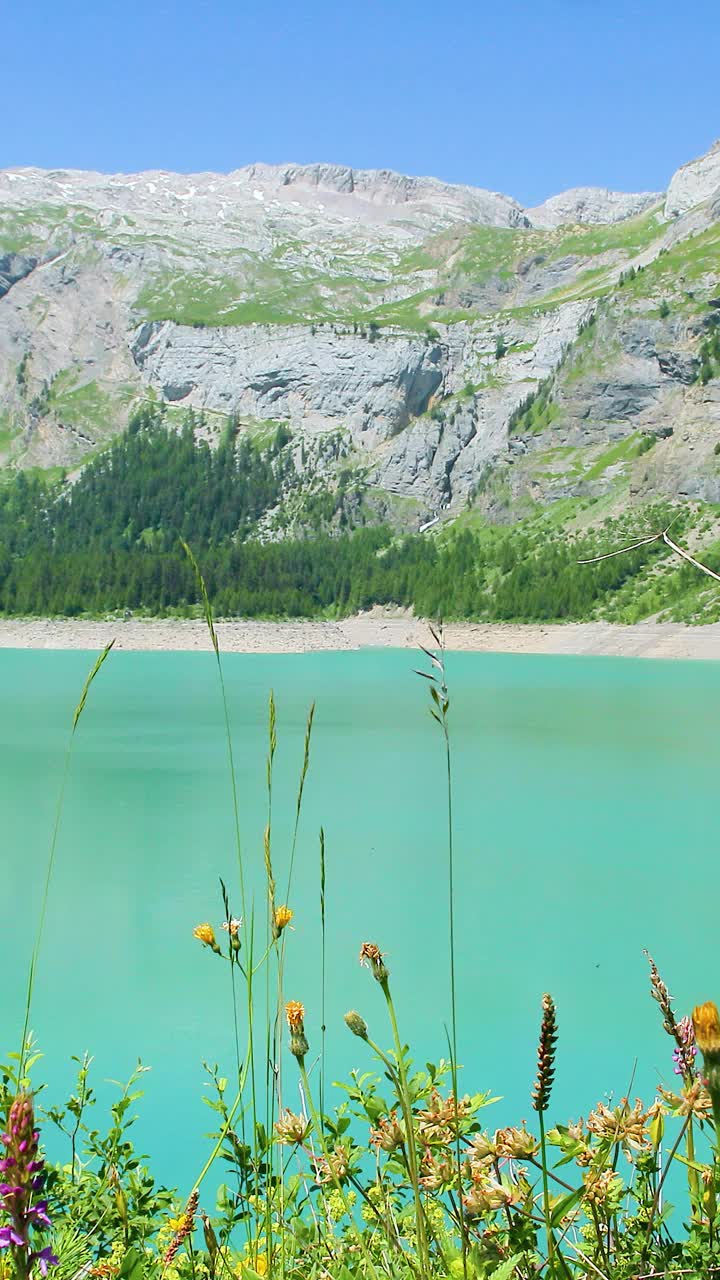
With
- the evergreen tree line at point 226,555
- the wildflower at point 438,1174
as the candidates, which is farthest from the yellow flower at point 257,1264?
the evergreen tree line at point 226,555

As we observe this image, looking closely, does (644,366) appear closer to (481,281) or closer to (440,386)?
(440,386)

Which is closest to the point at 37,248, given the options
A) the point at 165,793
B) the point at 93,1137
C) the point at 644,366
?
the point at 644,366

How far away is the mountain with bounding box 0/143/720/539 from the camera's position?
100m

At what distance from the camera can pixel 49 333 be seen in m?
160

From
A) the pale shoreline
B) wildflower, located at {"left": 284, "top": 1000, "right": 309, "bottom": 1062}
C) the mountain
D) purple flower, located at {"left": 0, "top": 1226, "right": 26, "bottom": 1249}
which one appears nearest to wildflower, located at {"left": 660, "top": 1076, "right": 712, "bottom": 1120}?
wildflower, located at {"left": 284, "top": 1000, "right": 309, "bottom": 1062}

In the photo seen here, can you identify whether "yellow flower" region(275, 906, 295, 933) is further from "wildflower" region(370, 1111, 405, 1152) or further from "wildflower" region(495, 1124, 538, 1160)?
"wildflower" region(495, 1124, 538, 1160)

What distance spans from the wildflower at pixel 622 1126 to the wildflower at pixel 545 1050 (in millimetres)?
623

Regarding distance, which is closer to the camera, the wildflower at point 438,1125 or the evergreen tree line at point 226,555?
the wildflower at point 438,1125

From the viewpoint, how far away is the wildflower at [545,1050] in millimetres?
1341

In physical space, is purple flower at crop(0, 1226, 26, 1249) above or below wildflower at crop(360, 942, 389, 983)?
below

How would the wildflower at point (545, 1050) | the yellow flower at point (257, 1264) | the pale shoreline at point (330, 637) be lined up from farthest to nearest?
the pale shoreline at point (330, 637), the yellow flower at point (257, 1264), the wildflower at point (545, 1050)

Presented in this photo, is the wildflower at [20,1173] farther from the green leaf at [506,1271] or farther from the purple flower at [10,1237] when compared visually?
the green leaf at [506,1271]

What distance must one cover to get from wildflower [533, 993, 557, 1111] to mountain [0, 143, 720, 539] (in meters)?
85.4

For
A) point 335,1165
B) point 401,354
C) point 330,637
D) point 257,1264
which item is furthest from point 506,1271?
point 401,354
